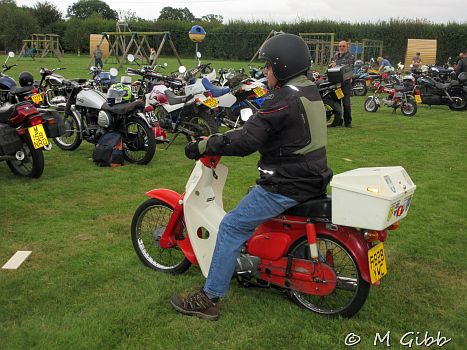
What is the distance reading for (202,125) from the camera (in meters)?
8.49

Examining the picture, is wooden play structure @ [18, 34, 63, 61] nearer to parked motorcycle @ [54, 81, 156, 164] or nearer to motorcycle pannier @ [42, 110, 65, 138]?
parked motorcycle @ [54, 81, 156, 164]

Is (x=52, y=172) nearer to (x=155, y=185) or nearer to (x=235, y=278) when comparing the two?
(x=155, y=185)

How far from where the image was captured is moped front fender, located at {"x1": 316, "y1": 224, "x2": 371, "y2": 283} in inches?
121

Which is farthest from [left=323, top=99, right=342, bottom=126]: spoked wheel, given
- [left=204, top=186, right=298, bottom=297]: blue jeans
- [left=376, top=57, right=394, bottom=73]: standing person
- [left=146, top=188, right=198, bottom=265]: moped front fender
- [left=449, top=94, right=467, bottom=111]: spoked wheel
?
[left=376, top=57, right=394, bottom=73]: standing person

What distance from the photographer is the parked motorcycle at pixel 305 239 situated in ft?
9.69

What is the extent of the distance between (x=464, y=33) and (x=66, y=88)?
32.5 meters

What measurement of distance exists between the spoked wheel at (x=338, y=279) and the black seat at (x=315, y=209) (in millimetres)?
155

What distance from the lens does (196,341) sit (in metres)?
3.03

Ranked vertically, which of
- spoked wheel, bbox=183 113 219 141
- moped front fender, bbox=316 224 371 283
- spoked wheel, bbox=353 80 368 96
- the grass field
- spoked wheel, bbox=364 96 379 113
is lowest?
spoked wheel, bbox=353 80 368 96

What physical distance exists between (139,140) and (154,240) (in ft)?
12.1

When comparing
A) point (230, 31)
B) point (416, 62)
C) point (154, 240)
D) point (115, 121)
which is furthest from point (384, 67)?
point (230, 31)

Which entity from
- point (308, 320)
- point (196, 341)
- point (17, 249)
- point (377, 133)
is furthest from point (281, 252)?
point (377, 133)

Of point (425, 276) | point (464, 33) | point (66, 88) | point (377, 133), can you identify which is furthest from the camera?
point (464, 33)

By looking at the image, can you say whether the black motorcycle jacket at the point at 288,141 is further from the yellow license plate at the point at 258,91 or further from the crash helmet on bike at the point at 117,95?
the yellow license plate at the point at 258,91
